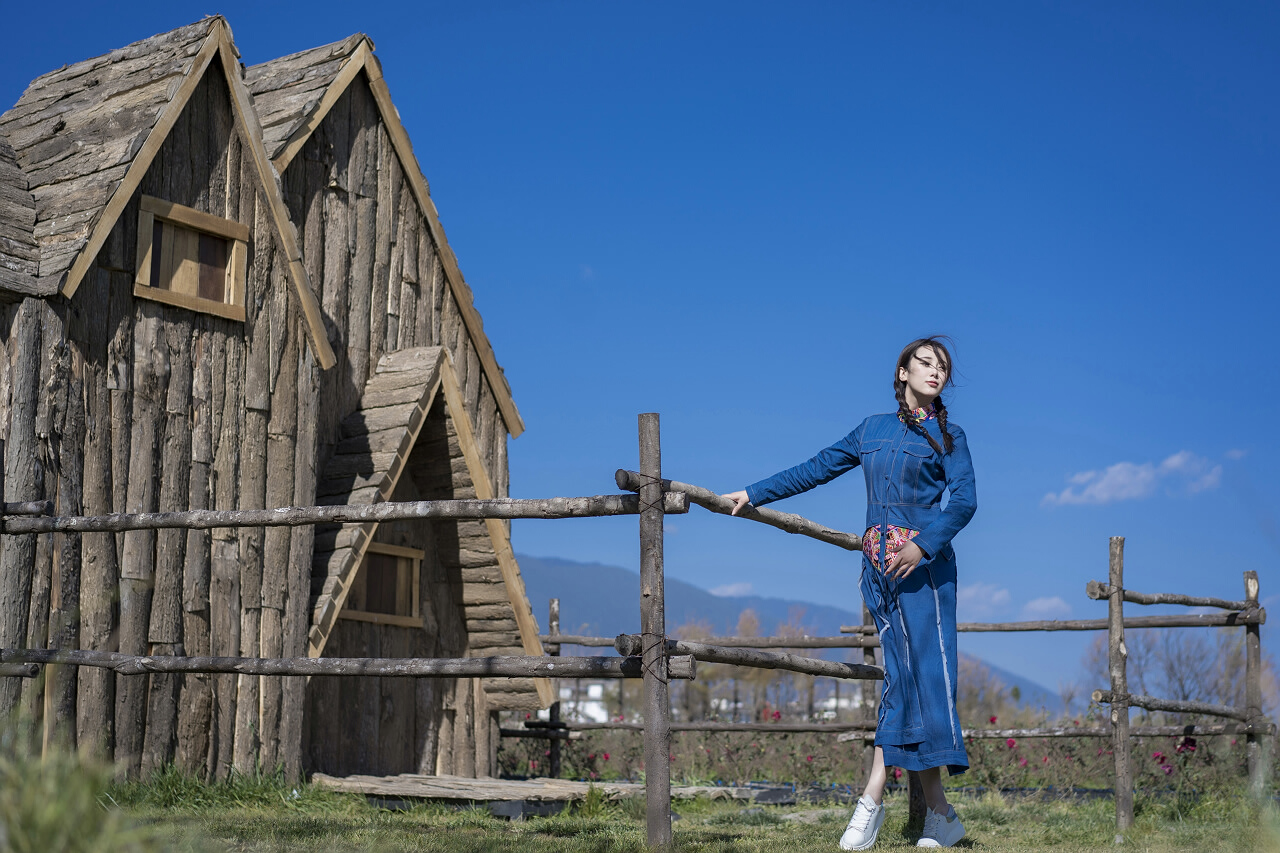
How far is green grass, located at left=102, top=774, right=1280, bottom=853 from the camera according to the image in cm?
442

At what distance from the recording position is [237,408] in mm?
8125

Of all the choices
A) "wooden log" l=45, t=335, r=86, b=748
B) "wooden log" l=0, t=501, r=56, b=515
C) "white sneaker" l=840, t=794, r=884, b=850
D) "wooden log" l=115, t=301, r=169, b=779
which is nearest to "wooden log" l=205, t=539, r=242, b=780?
"wooden log" l=115, t=301, r=169, b=779

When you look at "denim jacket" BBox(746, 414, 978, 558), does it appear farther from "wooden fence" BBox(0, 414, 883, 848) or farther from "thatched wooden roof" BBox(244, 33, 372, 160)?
"thatched wooden roof" BBox(244, 33, 372, 160)

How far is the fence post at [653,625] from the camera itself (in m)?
4.24

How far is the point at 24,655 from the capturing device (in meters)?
5.64

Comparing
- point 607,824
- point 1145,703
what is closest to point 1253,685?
point 1145,703

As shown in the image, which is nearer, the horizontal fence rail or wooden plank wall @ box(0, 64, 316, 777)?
the horizontal fence rail

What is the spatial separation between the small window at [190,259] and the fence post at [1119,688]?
6.03 meters

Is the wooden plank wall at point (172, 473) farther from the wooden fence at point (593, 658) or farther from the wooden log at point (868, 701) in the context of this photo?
the wooden log at point (868, 701)

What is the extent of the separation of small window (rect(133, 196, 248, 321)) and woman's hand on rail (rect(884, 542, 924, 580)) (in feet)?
16.7

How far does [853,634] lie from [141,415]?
7624 millimetres

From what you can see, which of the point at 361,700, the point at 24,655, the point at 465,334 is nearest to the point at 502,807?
the point at 361,700

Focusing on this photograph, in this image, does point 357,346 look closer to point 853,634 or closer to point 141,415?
point 141,415

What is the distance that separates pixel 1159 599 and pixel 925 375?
4.47 metres
